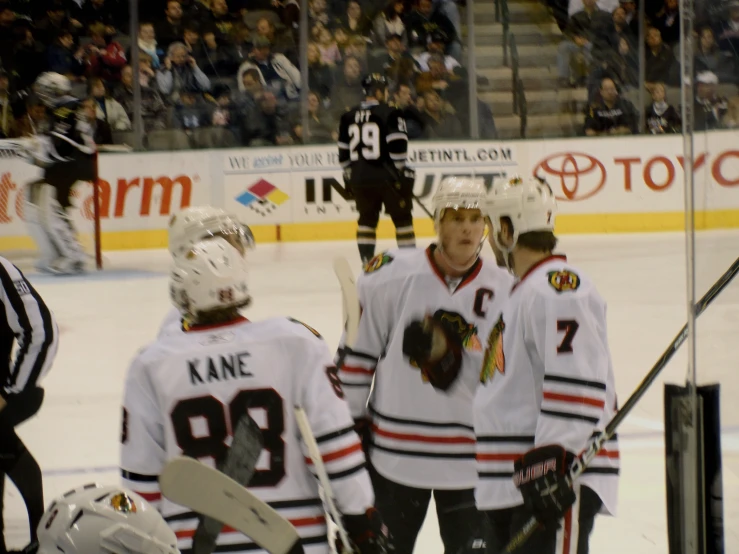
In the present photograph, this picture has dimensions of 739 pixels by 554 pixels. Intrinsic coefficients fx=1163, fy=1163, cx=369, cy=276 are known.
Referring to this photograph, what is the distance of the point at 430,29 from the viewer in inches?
395

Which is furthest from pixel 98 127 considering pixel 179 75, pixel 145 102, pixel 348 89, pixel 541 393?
pixel 541 393

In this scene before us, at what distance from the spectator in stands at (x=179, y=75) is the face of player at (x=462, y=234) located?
24.1 feet

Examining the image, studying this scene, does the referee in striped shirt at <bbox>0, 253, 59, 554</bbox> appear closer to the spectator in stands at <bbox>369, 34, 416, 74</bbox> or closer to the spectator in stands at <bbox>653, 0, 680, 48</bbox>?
the spectator in stands at <bbox>369, 34, 416, 74</bbox>

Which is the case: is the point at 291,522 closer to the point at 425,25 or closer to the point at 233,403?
the point at 233,403

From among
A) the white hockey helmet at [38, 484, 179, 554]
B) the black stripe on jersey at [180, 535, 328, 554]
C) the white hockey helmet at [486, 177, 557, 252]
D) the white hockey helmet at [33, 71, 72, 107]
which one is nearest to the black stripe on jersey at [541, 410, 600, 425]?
the white hockey helmet at [486, 177, 557, 252]

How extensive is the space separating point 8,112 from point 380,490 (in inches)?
298

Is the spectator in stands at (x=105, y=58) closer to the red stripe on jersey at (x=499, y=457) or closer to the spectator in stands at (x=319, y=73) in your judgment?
the spectator in stands at (x=319, y=73)

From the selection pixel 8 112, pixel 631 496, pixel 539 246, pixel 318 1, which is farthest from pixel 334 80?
pixel 539 246

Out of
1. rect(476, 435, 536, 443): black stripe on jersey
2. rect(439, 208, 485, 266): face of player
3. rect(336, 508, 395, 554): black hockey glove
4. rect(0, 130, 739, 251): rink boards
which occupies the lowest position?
rect(336, 508, 395, 554): black hockey glove

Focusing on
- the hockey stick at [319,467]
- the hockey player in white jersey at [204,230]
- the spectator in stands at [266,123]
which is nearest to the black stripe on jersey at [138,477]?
the hockey stick at [319,467]

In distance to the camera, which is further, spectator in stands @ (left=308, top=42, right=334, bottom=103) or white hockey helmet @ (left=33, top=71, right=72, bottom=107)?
spectator in stands @ (left=308, top=42, right=334, bottom=103)

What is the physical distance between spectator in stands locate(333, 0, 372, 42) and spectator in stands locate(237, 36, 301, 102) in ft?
1.89

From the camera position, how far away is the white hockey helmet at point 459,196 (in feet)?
8.67

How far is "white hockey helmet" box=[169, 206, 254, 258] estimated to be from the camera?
7.73 ft
